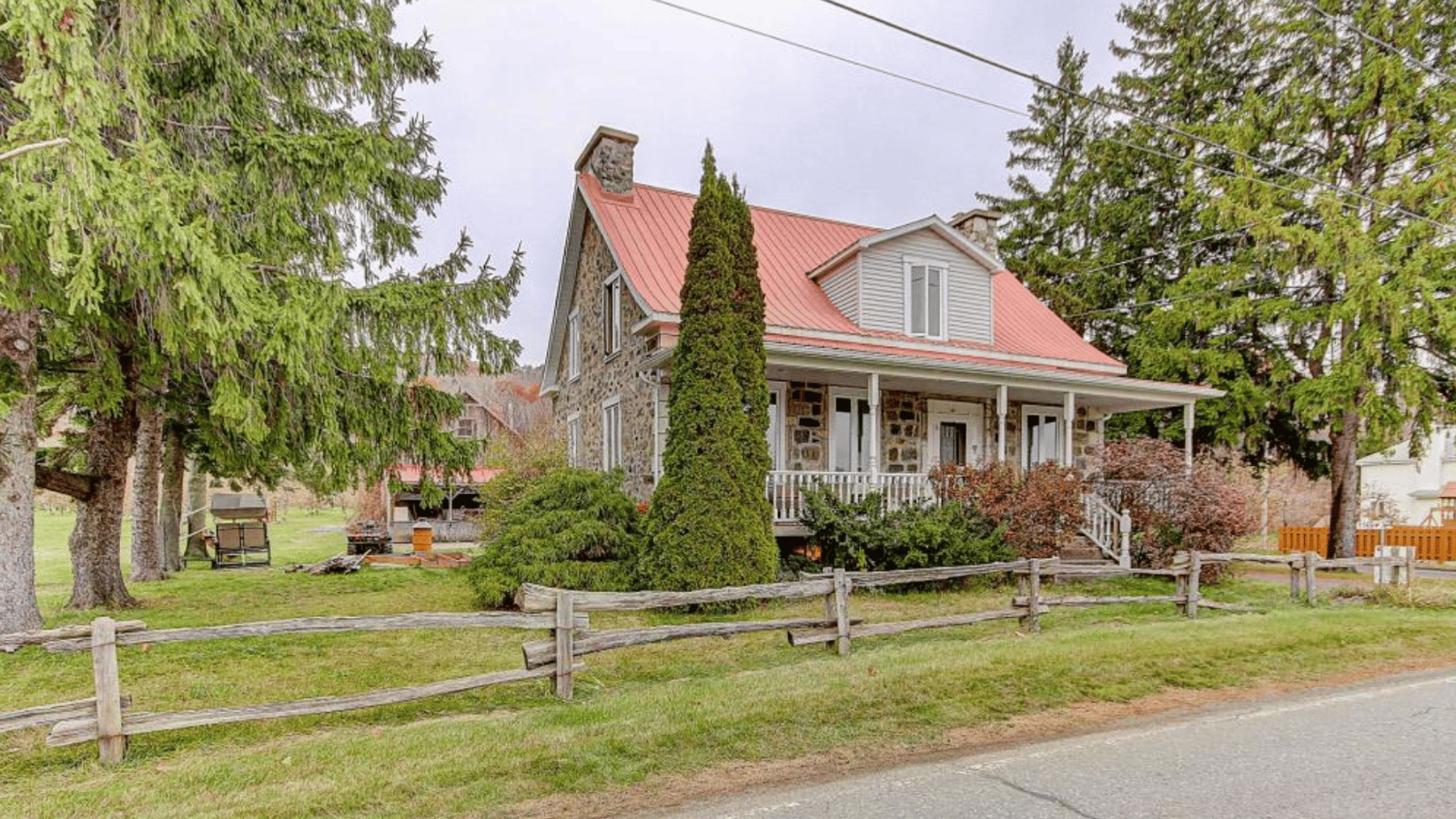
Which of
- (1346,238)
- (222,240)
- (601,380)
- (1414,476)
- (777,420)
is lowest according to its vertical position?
(1414,476)

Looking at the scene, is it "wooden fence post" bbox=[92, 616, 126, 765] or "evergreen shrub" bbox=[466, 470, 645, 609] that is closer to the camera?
"wooden fence post" bbox=[92, 616, 126, 765]

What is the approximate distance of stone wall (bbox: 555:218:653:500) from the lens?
12766mm

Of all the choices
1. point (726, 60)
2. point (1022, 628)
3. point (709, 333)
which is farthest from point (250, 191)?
point (1022, 628)

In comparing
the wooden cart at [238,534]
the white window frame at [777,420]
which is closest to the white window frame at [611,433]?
the white window frame at [777,420]

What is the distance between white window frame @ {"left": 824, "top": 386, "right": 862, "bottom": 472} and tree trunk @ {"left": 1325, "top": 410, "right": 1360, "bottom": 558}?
33.6 feet

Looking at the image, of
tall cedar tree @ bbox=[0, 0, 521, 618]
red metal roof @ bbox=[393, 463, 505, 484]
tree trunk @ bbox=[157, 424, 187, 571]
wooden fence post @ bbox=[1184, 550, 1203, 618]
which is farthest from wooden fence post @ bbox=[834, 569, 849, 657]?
red metal roof @ bbox=[393, 463, 505, 484]

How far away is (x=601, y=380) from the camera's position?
49.7ft

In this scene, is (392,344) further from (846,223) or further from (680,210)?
(846,223)

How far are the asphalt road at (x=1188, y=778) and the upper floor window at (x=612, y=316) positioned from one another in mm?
10749

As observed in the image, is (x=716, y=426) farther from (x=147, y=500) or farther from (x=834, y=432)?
(x=147, y=500)

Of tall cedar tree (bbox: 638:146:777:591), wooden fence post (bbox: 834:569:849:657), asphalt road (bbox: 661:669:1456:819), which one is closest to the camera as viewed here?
asphalt road (bbox: 661:669:1456:819)

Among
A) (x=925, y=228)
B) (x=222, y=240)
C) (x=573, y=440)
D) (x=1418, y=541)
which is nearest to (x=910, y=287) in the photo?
(x=925, y=228)

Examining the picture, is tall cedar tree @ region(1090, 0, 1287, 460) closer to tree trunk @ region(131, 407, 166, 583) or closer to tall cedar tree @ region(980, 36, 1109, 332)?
tall cedar tree @ region(980, 36, 1109, 332)

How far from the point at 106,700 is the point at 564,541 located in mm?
5090
